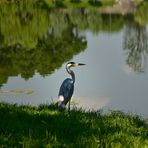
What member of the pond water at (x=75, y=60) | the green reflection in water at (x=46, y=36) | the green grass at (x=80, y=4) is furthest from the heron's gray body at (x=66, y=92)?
the green grass at (x=80, y=4)

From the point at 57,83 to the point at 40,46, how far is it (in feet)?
74.5

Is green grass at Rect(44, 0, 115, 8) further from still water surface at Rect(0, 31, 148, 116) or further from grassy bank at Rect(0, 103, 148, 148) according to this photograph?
grassy bank at Rect(0, 103, 148, 148)

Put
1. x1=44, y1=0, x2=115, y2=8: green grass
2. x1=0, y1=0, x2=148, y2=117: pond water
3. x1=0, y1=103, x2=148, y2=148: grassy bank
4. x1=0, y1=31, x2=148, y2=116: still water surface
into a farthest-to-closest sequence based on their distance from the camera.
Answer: x1=44, y1=0, x2=115, y2=8: green grass, x1=0, y1=0, x2=148, y2=117: pond water, x1=0, y1=31, x2=148, y2=116: still water surface, x1=0, y1=103, x2=148, y2=148: grassy bank

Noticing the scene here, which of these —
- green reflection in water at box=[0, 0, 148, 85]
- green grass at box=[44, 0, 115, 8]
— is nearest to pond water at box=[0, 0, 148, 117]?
green reflection in water at box=[0, 0, 148, 85]

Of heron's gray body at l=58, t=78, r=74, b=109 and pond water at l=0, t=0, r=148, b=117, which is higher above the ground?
heron's gray body at l=58, t=78, r=74, b=109

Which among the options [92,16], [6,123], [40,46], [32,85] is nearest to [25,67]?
[32,85]

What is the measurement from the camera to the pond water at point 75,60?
1152 inches

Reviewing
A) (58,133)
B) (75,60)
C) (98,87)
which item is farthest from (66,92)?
(75,60)

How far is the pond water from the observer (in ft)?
96.0

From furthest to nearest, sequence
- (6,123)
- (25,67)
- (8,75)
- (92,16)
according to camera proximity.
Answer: (92,16) < (25,67) < (8,75) < (6,123)

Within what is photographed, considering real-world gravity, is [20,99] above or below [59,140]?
below

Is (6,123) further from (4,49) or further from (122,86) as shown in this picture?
(4,49)

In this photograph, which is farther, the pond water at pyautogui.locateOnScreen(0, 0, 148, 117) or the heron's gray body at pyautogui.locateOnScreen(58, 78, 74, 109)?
the pond water at pyautogui.locateOnScreen(0, 0, 148, 117)

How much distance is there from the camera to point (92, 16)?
9194cm
